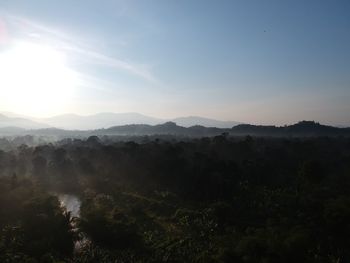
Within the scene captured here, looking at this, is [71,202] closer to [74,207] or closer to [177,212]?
[74,207]

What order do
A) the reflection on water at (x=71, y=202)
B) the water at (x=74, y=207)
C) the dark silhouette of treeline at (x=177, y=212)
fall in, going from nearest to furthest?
the dark silhouette of treeline at (x=177, y=212), the water at (x=74, y=207), the reflection on water at (x=71, y=202)

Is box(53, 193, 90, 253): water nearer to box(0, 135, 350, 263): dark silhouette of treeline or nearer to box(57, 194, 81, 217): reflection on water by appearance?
box(57, 194, 81, 217): reflection on water

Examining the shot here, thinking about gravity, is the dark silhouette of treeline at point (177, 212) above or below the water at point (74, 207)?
above

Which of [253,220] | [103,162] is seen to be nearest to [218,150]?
[103,162]

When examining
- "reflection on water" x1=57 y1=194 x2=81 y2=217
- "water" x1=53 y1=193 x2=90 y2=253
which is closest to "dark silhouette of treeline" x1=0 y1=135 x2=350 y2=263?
"water" x1=53 y1=193 x2=90 y2=253

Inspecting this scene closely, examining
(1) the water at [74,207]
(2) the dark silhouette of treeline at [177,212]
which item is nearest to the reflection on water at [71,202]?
(1) the water at [74,207]

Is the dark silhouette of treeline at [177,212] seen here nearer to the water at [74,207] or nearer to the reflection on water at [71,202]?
the water at [74,207]

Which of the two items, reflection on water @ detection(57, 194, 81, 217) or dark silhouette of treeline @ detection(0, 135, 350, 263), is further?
reflection on water @ detection(57, 194, 81, 217)

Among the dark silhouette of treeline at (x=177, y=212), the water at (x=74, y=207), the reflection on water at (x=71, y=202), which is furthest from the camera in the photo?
the reflection on water at (x=71, y=202)
